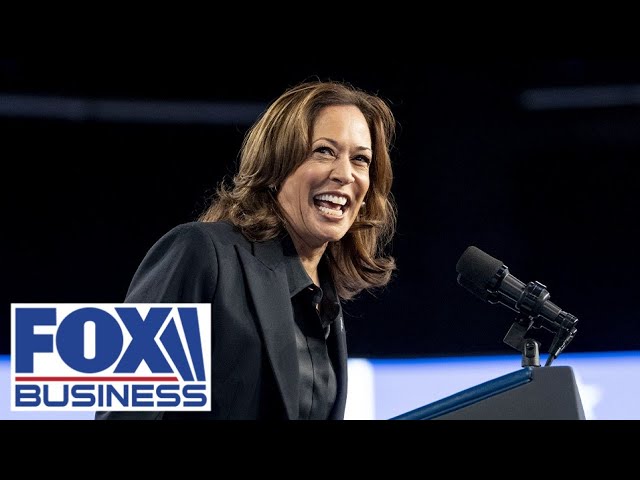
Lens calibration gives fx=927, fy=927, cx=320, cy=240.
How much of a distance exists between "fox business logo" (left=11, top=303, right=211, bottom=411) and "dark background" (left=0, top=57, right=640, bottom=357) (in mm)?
1817

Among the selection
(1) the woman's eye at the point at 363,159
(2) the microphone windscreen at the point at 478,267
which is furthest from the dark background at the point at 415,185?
(2) the microphone windscreen at the point at 478,267

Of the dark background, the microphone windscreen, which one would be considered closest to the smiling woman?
the microphone windscreen

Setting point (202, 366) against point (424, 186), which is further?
point (424, 186)

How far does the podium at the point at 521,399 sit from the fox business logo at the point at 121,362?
0.46 meters

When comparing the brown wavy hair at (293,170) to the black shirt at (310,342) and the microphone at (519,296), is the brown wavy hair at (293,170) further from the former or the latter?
the microphone at (519,296)

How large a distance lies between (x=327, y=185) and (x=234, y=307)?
→ 39 cm

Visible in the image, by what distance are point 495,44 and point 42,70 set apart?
69.1 inches

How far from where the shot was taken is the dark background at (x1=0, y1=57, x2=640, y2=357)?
3.41 meters

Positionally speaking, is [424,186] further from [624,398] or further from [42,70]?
[42,70]

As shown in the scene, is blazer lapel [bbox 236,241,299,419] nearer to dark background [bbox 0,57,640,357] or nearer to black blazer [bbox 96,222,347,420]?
black blazer [bbox 96,222,347,420]

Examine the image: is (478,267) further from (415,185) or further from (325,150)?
(415,185)

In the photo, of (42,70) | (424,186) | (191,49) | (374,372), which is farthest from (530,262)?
(42,70)

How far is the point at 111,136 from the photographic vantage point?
3523 mm
